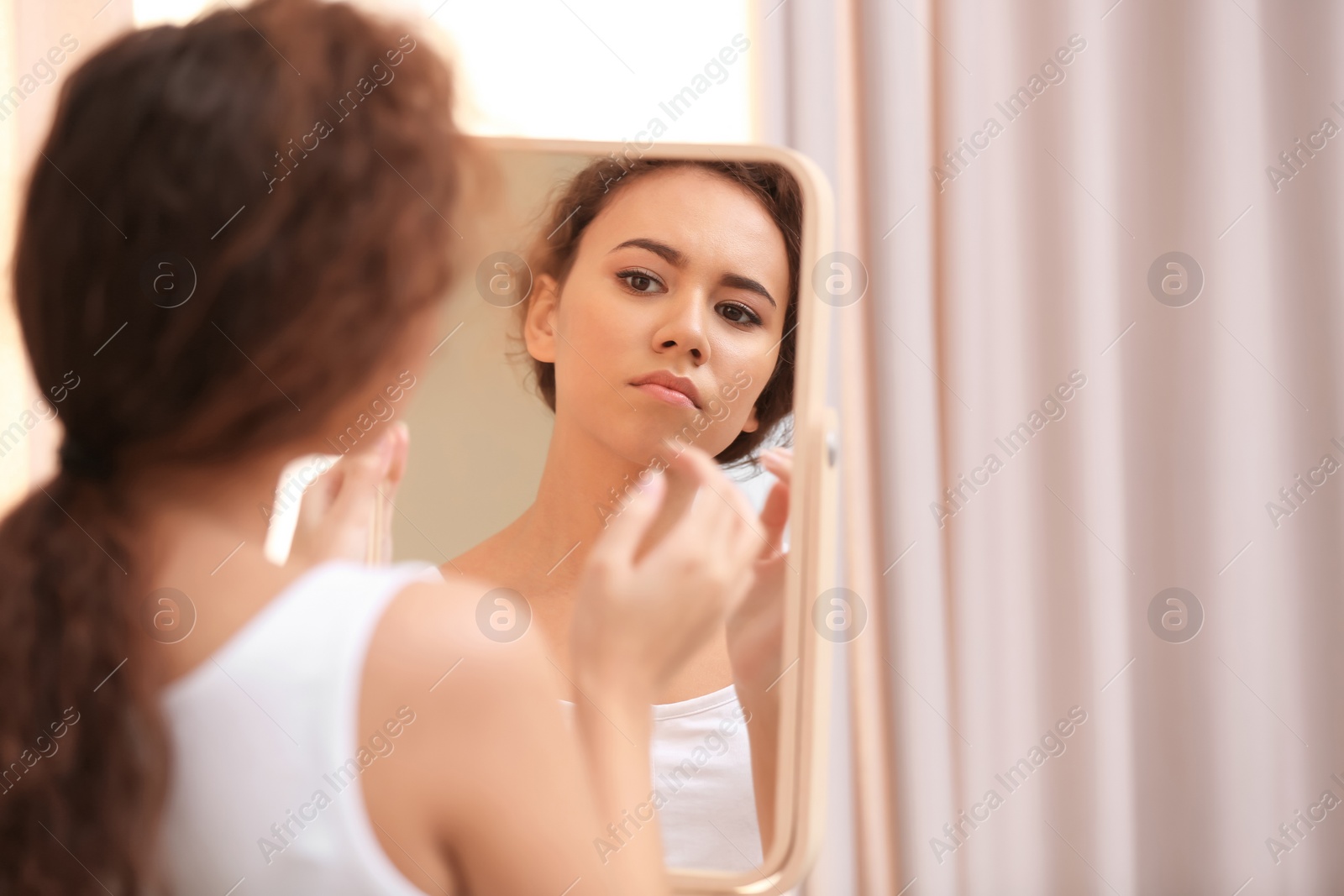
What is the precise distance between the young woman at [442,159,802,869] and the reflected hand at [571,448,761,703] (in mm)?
96

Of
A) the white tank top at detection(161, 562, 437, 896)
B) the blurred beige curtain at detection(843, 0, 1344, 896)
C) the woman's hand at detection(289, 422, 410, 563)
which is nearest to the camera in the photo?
the white tank top at detection(161, 562, 437, 896)

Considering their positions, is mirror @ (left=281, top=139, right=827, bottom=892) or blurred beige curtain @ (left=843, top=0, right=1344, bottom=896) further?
blurred beige curtain @ (left=843, top=0, right=1344, bottom=896)

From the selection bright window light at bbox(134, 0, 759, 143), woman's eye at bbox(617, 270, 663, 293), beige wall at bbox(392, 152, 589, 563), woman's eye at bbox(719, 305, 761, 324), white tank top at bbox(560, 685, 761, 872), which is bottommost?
white tank top at bbox(560, 685, 761, 872)

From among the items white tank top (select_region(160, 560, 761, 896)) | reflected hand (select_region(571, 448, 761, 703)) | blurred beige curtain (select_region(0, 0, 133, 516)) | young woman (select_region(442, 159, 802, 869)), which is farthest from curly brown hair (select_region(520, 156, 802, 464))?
blurred beige curtain (select_region(0, 0, 133, 516))

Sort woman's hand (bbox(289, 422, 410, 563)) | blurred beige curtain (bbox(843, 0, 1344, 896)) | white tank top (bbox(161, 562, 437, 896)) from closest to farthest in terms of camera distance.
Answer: white tank top (bbox(161, 562, 437, 896)) → woman's hand (bbox(289, 422, 410, 563)) → blurred beige curtain (bbox(843, 0, 1344, 896))

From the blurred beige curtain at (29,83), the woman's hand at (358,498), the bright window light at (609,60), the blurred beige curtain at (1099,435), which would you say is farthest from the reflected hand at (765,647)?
the blurred beige curtain at (29,83)

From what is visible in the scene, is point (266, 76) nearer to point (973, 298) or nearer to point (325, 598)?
point (325, 598)

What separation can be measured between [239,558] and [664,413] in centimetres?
28

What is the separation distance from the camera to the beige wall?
57 cm

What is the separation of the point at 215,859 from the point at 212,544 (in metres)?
0.12

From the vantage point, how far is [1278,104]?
104 centimetres

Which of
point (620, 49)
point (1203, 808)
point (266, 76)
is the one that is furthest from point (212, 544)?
point (1203, 808)

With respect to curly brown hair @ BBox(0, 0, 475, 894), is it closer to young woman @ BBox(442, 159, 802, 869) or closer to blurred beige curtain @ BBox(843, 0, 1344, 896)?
young woman @ BBox(442, 159, 802, 869)

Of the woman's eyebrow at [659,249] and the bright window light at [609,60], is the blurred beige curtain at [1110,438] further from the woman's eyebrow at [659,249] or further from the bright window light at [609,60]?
the woman's eyebrow at [659,249]
